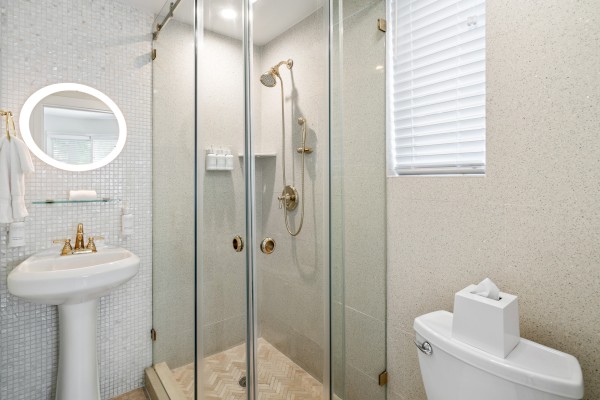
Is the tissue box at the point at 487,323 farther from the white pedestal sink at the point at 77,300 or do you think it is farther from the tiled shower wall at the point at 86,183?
the tiled shower wall at the point at 86,183

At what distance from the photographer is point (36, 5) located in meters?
1.67

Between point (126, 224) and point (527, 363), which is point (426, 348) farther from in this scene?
point (126, 224)

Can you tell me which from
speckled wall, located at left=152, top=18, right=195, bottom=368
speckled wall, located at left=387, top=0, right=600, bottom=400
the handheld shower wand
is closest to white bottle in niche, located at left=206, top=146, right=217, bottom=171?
speckled wall, located at left=152, top=18, right=195, bottom=368

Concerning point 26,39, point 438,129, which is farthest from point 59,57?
point 438,129

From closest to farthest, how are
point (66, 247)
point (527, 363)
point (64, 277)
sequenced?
point (527, 363)
point (64, 277)
point (66, 247)

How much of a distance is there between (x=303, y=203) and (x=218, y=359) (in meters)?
0.72

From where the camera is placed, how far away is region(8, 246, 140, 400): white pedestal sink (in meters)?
1.39

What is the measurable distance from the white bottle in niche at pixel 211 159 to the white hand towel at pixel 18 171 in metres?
0.98

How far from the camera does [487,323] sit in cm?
98

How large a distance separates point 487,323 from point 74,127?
2281 mm

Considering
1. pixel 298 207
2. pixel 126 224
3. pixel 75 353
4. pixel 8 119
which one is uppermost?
pixel 8 119

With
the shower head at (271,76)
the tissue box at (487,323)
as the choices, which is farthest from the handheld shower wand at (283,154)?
the tissue box at (487,323)

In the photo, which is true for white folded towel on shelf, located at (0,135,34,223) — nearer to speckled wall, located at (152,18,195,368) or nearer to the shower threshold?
speckled wall, located at (152,18,195,368)

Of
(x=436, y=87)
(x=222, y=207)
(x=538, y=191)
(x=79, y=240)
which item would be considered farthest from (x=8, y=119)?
(x=538, y=191)
